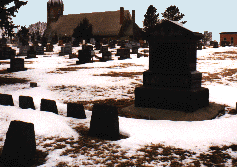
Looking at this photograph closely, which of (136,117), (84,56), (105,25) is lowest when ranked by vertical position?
(136,117)

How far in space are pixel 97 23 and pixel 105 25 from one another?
362 cm

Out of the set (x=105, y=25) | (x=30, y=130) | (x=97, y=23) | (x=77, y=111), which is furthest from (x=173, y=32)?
(x=97, y=23)

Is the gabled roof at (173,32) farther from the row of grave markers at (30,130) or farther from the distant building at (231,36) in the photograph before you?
the distant building at (231,36)

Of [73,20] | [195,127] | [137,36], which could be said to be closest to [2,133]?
[195,127]

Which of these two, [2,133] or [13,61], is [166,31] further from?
[13,61]

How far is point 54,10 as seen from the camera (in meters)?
85.3

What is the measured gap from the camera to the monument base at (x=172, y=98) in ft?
21.5

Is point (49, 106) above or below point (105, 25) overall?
below

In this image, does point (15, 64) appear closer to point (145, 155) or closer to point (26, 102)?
point (26, 102)

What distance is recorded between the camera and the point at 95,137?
4527 mm

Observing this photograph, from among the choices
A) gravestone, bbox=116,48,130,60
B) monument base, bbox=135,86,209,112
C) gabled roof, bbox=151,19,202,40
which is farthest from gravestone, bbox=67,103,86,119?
gravestone, bbox=116,48,130,60

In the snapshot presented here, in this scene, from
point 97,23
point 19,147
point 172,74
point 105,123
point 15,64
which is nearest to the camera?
point 19,147

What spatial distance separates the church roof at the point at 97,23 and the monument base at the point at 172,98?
2303 inches

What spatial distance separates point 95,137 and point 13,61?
12.5 m
